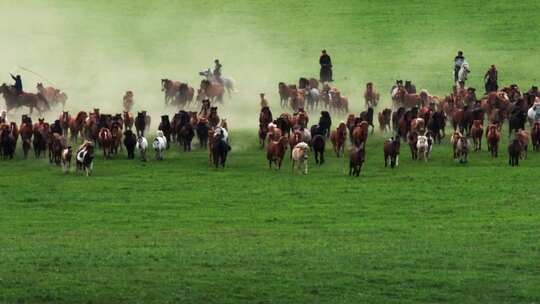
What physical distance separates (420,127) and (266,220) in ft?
44.7

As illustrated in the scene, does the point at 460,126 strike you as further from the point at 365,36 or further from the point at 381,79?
the point at 365,36

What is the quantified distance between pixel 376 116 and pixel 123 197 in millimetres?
20425

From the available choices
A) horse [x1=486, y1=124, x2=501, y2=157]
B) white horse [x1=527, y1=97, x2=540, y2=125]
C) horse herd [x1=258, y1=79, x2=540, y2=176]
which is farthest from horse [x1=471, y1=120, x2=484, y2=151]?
white horse [x1=527, y1=97, x2=540, y2=125]

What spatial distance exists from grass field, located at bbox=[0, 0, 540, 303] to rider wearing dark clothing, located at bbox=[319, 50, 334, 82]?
108 cm

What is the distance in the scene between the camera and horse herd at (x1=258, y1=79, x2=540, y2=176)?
51875mm

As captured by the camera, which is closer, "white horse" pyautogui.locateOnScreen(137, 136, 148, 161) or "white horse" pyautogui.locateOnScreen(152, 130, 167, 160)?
"white horse" pyautogui.locateOnScreen(137, 136, 148, 161)

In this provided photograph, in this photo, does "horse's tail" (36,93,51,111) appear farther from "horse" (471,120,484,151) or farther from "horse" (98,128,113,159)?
"horse" (471,120,484,151)

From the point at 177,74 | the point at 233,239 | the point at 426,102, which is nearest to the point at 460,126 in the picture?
the point at 426,102

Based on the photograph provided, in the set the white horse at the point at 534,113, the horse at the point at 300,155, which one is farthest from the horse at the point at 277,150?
the white horse at the point at 534,113

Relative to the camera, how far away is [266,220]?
42.7 metres

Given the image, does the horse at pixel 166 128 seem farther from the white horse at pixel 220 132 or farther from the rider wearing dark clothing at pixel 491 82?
the rider wearing dark clothing at pixel 491 82

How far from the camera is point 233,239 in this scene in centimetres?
3978

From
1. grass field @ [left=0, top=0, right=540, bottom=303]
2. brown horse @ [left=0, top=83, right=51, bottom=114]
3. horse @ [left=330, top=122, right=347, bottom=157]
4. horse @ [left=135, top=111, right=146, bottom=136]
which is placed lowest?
grass field @ [left=0, top=0, right=540, bottom=303]

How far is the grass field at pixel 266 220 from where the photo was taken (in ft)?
112
